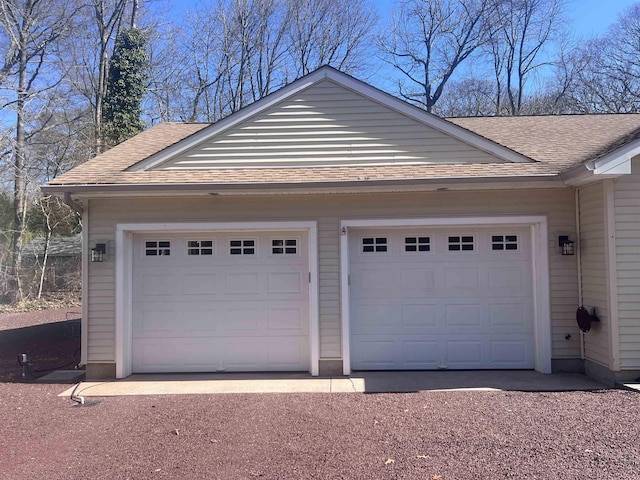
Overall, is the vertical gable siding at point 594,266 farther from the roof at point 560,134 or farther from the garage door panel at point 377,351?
the garage door panel at point 377,351

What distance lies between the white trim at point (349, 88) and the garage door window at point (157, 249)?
3.73ft

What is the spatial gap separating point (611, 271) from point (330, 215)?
12.4 ft

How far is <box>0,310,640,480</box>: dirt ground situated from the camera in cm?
393

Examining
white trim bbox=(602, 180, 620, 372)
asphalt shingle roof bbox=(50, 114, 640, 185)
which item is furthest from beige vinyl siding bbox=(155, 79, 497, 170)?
white trim bbox=(602, 180, 620, 372)

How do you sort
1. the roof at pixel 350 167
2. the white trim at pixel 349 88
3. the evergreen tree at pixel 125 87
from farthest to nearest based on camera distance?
the evergreen tree at pixel 125 87
the white trim at pixel 349 88
the roof at pixel 350 167

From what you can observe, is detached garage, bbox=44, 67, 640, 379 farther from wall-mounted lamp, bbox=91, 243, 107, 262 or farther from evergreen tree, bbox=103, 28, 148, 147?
evergreen tree, bbox=103, 28, 148, 147

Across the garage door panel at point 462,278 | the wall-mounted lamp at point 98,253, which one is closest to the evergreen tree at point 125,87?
the wall-mounted lamp at point 98,253

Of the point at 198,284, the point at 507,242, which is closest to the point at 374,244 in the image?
the point at 507,242

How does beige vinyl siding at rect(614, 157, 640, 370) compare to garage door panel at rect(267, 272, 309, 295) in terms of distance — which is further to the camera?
garage door panel at rect(267, 272, 309, 295)

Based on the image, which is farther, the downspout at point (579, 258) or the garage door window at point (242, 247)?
the garage door window at point (242, 247)

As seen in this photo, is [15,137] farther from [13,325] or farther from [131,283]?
[131,283]

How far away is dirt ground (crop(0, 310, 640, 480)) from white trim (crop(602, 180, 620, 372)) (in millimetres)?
633

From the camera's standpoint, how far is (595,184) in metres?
6.61

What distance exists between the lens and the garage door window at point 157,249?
296 inches
